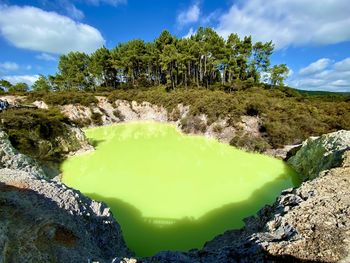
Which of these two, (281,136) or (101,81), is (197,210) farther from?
(101,81)

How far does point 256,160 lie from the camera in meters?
12.4

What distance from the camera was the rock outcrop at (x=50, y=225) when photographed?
3465 millimetres

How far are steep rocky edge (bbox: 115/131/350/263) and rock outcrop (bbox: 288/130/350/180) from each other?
66.1 inches

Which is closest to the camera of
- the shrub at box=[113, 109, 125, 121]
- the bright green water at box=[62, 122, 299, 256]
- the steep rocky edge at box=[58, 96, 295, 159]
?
the bright green water at box=[62, 122, 299, 256]

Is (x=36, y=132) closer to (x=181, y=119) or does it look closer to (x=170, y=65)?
(x=181, y=119)

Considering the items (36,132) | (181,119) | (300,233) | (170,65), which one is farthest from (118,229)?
(170,65)

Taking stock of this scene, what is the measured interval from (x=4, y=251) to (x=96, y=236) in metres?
1.94

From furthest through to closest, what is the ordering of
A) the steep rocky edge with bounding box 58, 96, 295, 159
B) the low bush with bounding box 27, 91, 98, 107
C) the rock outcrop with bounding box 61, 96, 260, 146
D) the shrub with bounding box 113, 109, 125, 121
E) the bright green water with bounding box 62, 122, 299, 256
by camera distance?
the shrub with bounding box 113, 109, 125, 121 < the low bush with bounding box 27, 91, 98, 107 < the rock outcrop with bounding box 61, 96, 260, 146 < the steep rocky edge with bounding box 58, 96, 295, 159 < the bright green water with bounding box 62, 122, 299, 256

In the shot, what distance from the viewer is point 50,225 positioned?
13.2ft

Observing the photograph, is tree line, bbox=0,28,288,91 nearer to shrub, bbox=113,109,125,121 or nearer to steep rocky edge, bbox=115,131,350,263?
shrub, bbox=113,109,125,121

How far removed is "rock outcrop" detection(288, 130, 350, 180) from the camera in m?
7.44

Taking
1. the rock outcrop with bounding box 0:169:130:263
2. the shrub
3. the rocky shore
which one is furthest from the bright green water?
the shrub

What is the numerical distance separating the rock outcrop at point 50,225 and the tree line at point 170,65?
28.0 m

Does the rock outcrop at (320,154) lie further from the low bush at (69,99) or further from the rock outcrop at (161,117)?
the low bush at (69,99)
